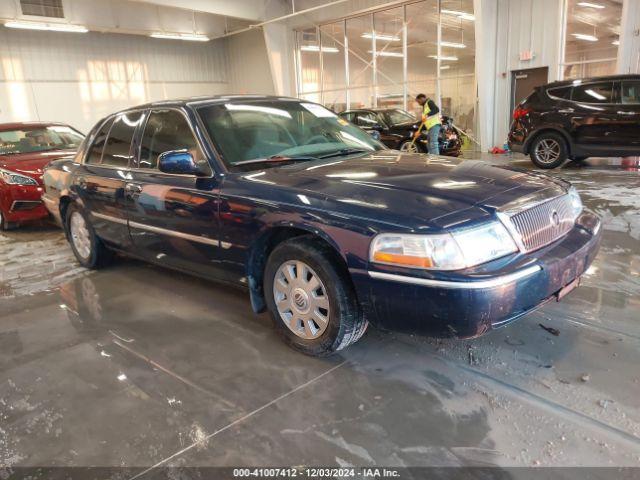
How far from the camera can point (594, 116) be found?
8.81 metres

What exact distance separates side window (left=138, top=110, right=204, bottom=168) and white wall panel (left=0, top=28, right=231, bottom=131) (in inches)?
659

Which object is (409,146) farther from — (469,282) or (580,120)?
(469,282)

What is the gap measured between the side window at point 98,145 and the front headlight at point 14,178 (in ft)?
8.66

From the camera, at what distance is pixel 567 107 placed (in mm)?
9047

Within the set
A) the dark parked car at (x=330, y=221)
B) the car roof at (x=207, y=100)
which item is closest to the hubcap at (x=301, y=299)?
the dark parked car at (x=330, y=221)

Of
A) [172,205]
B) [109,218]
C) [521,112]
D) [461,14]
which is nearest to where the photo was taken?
[172,205]

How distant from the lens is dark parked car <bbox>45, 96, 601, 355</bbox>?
2.23m

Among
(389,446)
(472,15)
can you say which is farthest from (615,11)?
(389,446)

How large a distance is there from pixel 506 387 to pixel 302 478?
115cm

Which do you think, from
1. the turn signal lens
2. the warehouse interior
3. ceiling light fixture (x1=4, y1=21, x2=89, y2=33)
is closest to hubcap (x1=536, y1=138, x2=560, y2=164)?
the turn signal lens

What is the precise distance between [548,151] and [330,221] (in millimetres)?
8507

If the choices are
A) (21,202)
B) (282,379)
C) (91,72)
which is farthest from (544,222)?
(91,72)

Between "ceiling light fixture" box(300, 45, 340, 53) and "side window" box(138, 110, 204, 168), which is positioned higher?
"ceiling light fixture" box(300, 45, 340, 53)

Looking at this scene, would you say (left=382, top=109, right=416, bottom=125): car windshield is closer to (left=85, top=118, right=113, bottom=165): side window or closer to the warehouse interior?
the warehouse interior
